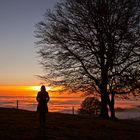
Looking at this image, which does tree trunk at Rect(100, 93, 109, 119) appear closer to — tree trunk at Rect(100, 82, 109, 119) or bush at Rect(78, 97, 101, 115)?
tree trunk at Rect(100, 82, 109, 119)

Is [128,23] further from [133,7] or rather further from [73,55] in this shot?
[73,55]

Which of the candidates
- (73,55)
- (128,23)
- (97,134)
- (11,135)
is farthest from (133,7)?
(11,135)

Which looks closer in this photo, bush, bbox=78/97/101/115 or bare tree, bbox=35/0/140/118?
bare tree, bbox=35/0/140/118

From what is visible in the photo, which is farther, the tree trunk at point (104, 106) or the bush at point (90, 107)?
the bush at point (90, 107)

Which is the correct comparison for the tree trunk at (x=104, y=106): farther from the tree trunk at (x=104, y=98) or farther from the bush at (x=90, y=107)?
the bush at (x=90, y=107)

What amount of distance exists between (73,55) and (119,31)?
4.90 metres

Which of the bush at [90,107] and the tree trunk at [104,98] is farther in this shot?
the bush at [90,107]

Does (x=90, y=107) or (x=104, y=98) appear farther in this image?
(x=90, y=107)

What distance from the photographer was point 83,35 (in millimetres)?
32531

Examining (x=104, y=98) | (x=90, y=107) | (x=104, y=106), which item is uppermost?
(x=90, y=107)

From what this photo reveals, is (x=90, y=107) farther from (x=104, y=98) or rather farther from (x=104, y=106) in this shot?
→ (x=104, y=98)

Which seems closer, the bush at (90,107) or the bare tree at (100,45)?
the bare tree at (100,45)

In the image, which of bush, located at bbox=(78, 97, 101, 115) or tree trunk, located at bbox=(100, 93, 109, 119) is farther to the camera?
bush, located at bbox=(78, 97, 101, 115)

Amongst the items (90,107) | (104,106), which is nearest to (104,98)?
(104,106)
